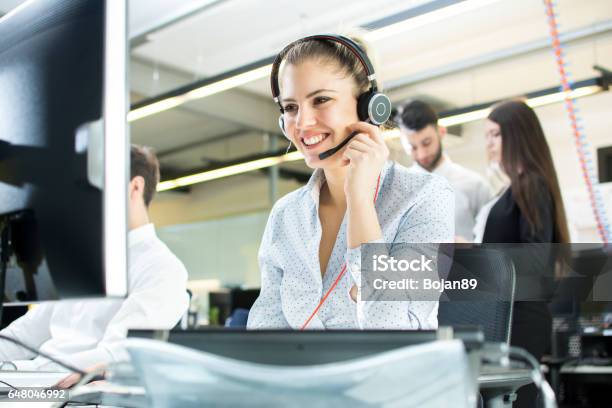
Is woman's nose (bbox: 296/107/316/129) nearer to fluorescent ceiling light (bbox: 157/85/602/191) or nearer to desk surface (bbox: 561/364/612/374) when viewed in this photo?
fluorescent ceiling light (bbox: 157/85/602/191)

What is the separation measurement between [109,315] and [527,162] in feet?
5.15

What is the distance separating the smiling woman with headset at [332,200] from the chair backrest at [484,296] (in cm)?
30

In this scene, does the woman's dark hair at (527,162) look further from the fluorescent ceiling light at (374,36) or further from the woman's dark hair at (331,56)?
the woman's dark hair at (331,56)

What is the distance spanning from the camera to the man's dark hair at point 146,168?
5.17 feet

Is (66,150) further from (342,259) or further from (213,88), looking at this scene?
(213,88)

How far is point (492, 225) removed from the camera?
7.75 feet

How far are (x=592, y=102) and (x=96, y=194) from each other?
618 centimetres

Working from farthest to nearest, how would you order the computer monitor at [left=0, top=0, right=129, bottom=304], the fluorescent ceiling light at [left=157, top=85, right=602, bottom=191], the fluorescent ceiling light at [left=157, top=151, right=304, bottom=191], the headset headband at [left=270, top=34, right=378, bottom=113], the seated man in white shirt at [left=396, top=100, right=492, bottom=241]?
the fluorescent ceiling light at [left=157, top=151, right=304, bottom=191] → the fluorescent ceiling light at [left=157, top=85, right=602, bottom=191] → the seated man in white shirt at [left=396, top=100, right=492, bottom=241] → the headset headband at [left=270, top=34, right=378, bottom=113] → the computer monitor at [left=0, top=0, right=129, bottom=304]

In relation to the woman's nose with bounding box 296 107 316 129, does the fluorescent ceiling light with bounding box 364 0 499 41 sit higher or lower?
higher

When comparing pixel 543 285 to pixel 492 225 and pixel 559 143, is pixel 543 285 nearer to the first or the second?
pixel 492 225

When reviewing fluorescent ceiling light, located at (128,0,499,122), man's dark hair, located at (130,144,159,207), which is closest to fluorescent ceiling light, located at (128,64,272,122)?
fluorescent ceiling light, located at (128,0,499,122)

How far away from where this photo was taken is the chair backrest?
155 cm

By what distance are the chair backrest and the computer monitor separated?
0.97m

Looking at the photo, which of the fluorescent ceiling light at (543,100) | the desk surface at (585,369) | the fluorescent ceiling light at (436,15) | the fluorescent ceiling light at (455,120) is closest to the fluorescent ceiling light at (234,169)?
the fluorescent ceiling light at (455,120)
